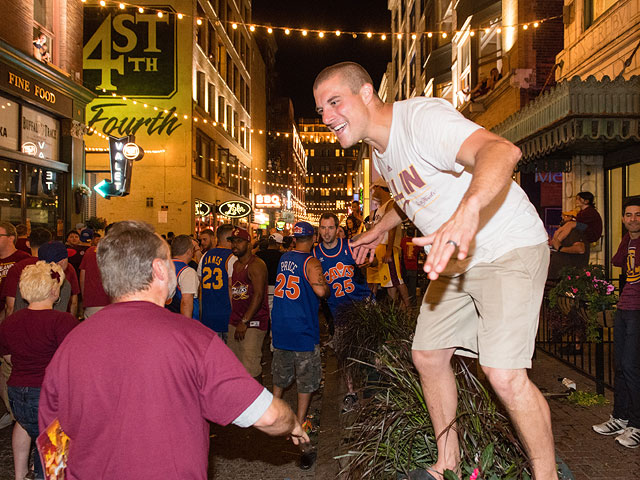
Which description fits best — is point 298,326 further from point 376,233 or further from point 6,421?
point 6,421

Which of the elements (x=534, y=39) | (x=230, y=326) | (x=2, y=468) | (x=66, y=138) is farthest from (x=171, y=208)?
(x=2, y=468)

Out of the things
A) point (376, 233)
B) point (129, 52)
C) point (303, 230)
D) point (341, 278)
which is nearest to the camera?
point (376, 233)

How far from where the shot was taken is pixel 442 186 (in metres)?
2.84

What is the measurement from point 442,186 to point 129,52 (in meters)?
28.9

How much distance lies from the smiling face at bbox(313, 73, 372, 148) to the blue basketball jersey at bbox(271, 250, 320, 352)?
3.31 metres

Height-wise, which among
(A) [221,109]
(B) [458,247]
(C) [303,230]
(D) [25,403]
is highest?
(A) [221,109]

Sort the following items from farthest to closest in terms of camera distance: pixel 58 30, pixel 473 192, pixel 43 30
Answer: pixel 58 30 → pixel 43 30 → pixel 473 192

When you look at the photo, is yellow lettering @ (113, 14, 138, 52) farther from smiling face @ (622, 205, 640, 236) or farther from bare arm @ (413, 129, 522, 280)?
bare arm @ (413, 129, 522, 280)

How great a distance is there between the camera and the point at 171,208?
27.9m

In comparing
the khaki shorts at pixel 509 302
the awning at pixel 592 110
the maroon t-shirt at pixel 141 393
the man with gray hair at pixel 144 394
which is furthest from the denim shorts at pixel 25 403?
the awning at pixel 592 110

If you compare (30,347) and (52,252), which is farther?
(52,252)

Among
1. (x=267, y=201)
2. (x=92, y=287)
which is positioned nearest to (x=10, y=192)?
(x=92, y=287)

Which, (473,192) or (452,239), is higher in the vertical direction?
(473,192)

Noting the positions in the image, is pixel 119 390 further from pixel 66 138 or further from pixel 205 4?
pixel 205 4
